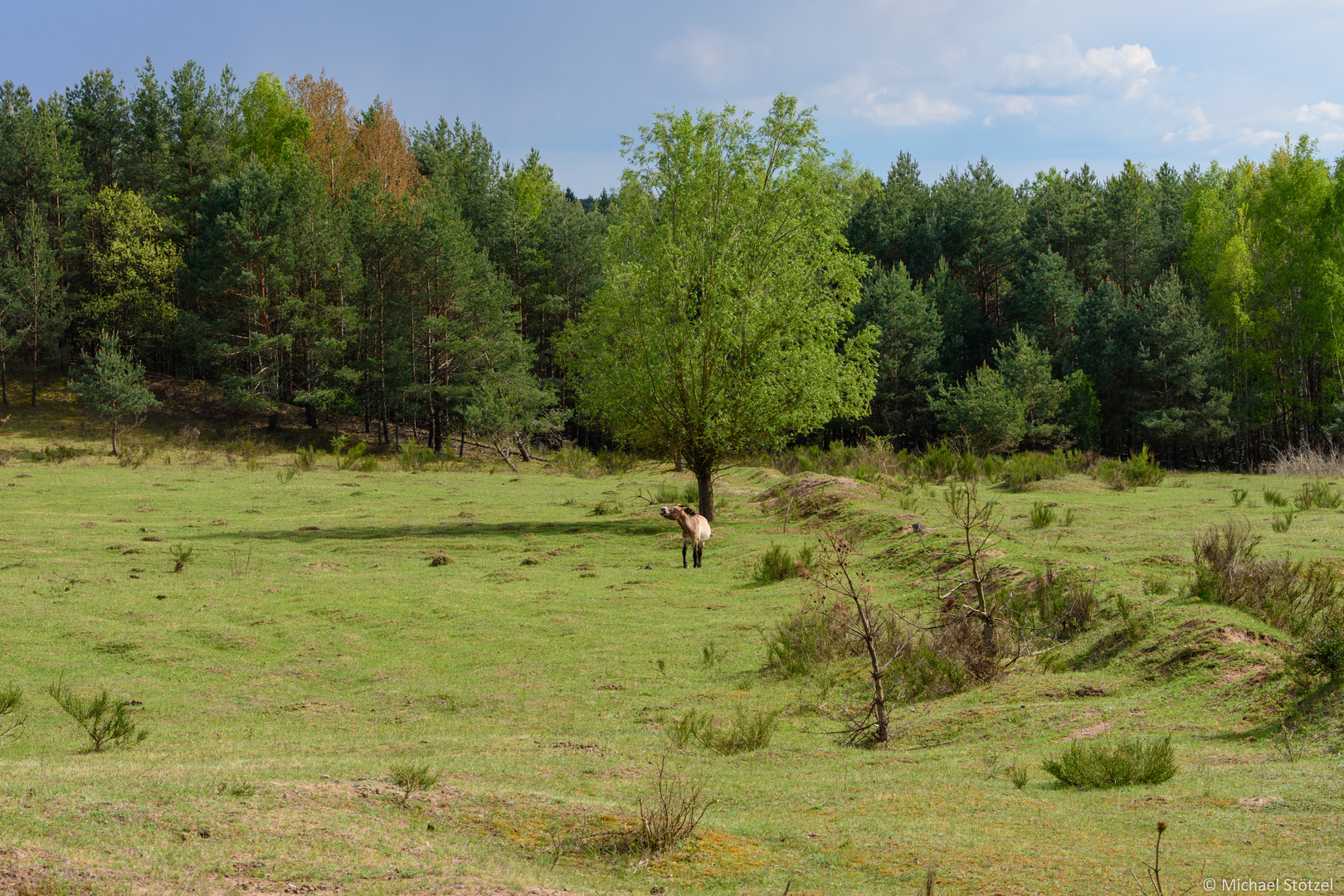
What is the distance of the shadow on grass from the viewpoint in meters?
19.9

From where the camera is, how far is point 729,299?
2072 cm

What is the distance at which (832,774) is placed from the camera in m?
6.38

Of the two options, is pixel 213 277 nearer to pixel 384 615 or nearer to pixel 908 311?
pixel 908 311

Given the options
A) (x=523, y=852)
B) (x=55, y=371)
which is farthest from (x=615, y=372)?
(x=55, y=371)

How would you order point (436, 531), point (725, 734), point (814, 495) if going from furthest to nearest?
point (814, 495)
point (436, 531)
point (725, 734)

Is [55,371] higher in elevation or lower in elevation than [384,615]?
higher

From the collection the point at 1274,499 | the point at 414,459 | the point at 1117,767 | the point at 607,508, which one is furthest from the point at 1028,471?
the point at 414,459

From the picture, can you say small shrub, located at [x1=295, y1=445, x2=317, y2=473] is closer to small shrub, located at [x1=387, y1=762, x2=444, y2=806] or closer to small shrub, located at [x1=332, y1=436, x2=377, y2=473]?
small shrub, located at [x1=332, y1=436, x2=377, y2=473]

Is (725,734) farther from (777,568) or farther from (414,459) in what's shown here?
(414,459)

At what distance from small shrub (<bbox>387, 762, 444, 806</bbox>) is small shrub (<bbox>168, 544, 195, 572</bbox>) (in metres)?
12.0

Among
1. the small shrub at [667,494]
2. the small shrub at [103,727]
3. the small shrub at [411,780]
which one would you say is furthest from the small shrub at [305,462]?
the small shrub at [411,780]

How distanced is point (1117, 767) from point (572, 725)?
4.52 m

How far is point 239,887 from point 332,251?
48980 mm

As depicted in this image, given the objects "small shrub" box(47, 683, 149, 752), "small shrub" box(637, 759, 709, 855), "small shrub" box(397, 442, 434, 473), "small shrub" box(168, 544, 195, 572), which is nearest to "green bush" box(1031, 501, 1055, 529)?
"small shrub" box(637, 759, 709, 855)
